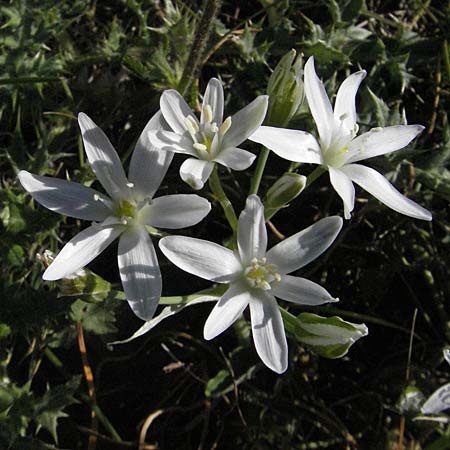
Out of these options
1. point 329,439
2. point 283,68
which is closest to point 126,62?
point 283,68

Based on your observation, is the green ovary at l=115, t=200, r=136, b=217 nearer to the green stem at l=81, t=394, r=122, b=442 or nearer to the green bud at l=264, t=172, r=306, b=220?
the green bud at l=264, t=172, r=306, b=220

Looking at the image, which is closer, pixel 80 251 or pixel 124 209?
pixel 80 251

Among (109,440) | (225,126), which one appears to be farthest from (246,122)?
(109,440)

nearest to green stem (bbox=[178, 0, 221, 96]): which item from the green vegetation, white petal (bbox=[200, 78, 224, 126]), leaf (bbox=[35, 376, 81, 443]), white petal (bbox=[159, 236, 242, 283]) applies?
the green vegetation

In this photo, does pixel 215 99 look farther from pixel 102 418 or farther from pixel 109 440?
pixel 109 440

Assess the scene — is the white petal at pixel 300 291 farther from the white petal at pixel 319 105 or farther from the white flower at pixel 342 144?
the white petal at pixel 319 105

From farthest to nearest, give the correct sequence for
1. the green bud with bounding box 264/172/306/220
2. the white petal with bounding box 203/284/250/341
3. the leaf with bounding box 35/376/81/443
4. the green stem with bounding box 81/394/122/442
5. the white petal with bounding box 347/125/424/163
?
the green stem with bounding box 81/394/122/442
the leaf with bounding box 35/376/81/443
the white petal with bounding box 347/125/424/163
the green bud with bounding box 264/172/306/220
the white petal with bounding box 203/284/250/341

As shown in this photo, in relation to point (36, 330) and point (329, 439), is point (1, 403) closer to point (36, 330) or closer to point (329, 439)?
point (36, 330)
